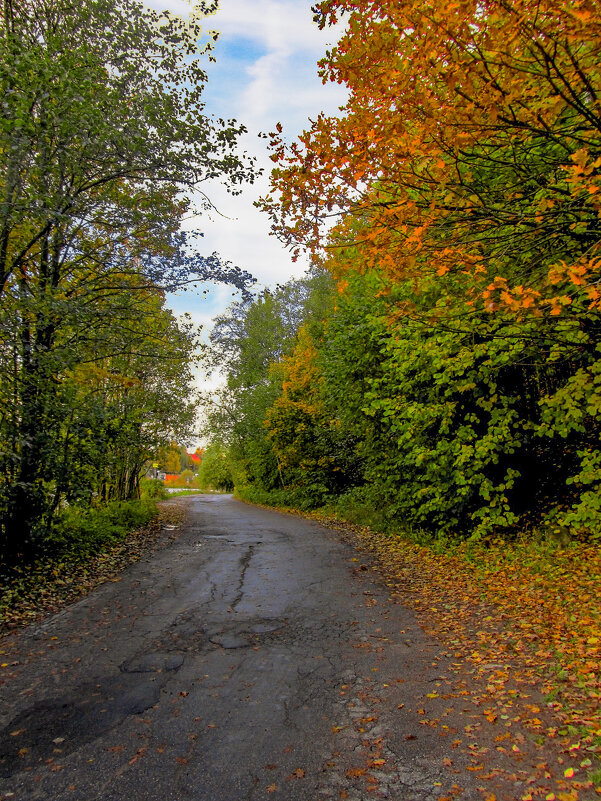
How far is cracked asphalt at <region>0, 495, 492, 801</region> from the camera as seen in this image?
8.94ft

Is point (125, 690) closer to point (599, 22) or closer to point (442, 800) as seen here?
point (442, 800)

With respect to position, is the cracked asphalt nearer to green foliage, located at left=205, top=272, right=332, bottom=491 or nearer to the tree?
the tree

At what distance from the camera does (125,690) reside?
3785 mm

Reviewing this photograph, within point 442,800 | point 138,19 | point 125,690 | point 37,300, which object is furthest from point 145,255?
point 442,800

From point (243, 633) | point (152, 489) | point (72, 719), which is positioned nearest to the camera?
point (72, 719)

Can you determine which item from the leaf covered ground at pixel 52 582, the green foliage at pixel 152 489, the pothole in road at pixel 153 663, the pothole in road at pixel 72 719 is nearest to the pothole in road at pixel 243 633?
the pothole in road at pixel 153 663

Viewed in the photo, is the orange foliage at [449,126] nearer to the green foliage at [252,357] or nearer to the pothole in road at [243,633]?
the pothole in road at [243,633]

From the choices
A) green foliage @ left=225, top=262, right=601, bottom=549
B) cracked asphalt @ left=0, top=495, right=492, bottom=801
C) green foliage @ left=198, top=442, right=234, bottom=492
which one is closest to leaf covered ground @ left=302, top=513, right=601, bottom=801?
cracked asphalt @ left=0, top=495, right=492, bottom=801

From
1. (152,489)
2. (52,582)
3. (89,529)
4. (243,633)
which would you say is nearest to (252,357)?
(152,489)

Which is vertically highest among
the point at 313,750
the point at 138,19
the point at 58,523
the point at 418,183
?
the point at 138,19

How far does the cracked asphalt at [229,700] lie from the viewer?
272 centimetres

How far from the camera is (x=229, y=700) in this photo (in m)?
3.62

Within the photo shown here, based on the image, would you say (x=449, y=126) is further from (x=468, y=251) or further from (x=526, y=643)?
(x=526, y=643)

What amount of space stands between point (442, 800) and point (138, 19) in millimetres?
10224
